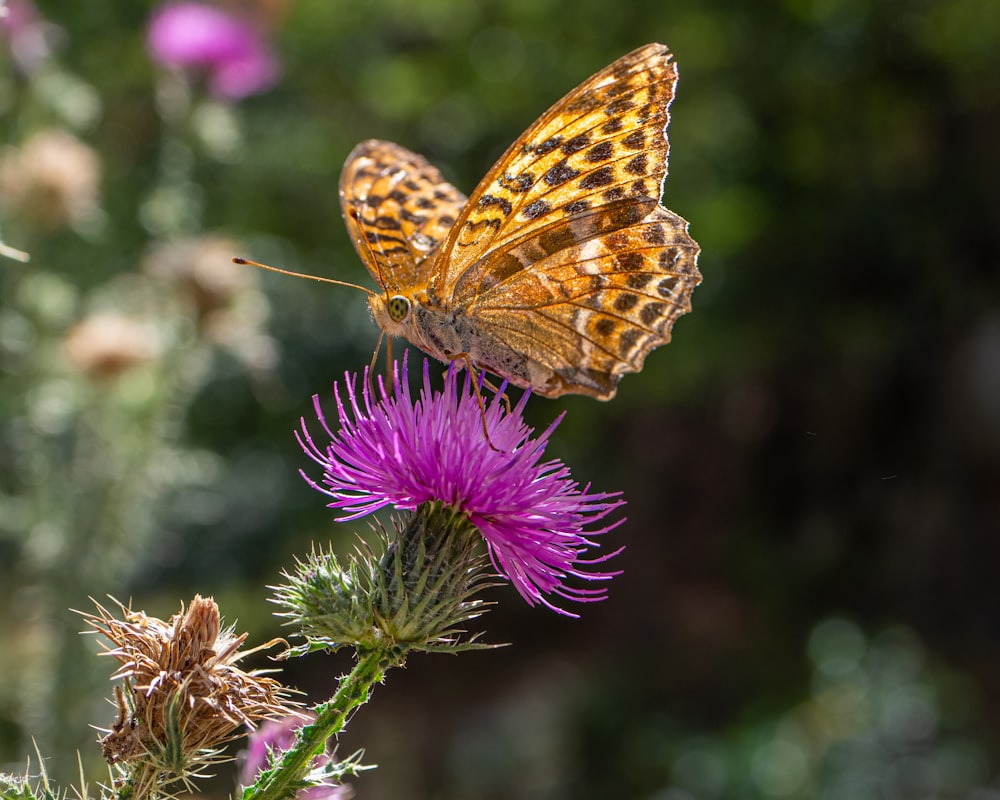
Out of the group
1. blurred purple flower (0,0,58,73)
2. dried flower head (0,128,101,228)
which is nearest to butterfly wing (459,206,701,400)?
dried flower head (0,128,101,228)

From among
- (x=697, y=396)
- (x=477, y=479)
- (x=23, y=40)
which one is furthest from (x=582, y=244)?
(x=697, y=396)

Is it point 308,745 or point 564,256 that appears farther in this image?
point 564,256

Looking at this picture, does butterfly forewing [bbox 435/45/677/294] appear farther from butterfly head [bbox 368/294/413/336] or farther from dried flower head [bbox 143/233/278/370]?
dried flower head [bbox 143/233/278/370]

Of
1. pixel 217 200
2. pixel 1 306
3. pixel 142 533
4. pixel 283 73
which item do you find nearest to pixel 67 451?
pixel 142 533

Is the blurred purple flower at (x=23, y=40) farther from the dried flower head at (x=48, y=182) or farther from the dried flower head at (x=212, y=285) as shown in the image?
the dried flower head at (x=212, y=285)

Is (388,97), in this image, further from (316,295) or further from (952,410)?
(952,410)

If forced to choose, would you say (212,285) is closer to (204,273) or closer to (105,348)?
(204,273)
